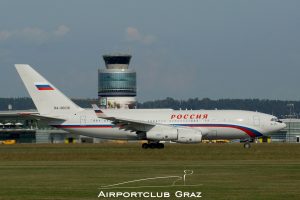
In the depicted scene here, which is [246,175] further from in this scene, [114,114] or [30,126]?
[30,126]

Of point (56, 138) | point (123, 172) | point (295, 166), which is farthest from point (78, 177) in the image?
point (56, 138)

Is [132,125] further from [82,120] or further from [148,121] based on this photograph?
[82,120]

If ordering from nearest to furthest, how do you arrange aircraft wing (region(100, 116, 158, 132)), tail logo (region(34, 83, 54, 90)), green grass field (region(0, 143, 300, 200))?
green grass field (region(0, 143, 300, 200)) → aircraft wing (region(100, 116, 158, 132)) → tail logo (region(34, 83, 54, 90))

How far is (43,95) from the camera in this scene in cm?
8394

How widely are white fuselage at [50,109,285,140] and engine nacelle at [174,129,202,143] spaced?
1427 mm

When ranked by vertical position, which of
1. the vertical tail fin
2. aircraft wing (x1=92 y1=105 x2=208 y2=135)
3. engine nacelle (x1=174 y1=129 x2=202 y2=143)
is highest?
the vertical tail fin

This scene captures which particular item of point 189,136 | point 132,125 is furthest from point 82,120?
point 189,136

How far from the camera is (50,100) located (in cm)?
8375

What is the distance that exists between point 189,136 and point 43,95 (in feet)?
54.3

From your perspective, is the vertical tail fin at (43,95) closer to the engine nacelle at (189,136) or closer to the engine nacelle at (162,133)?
the engine nacelle at (162,133)

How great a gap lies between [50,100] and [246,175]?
47.5 metres

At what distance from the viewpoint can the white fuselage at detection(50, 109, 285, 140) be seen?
7944 centimetres

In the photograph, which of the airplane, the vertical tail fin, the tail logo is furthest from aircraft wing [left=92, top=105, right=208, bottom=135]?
the tail logo

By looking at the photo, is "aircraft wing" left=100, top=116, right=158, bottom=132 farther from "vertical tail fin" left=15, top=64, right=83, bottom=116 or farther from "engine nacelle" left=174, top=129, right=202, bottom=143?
"vertical tail fin" left=15, top=64, right=83, bottom=116
